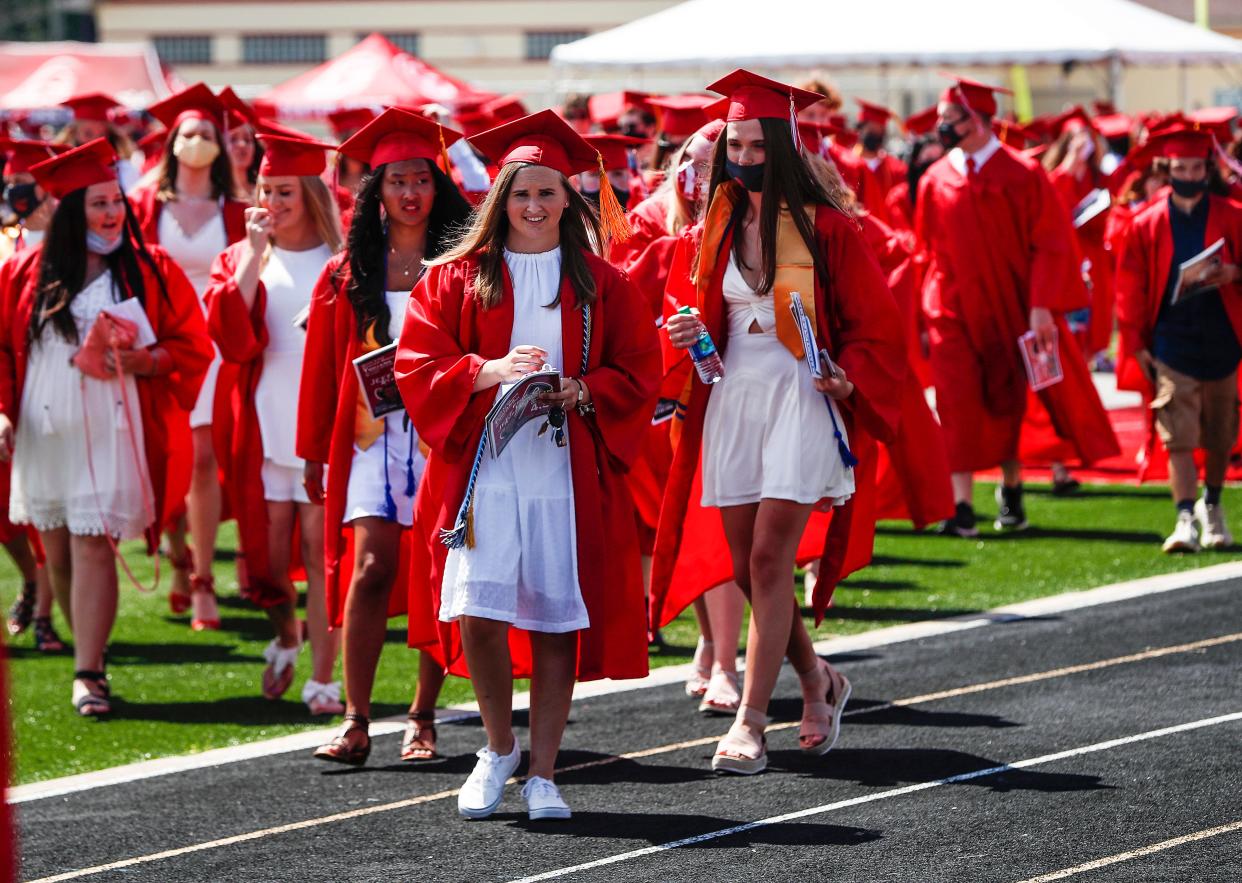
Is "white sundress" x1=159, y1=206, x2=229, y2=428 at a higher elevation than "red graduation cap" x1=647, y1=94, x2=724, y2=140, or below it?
below

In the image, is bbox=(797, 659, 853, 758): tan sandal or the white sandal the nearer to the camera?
bbox=(797, 659, 853, 758): tan sandal

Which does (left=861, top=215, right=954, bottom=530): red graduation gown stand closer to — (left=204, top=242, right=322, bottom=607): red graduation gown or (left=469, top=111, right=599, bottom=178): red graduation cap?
(left=469, top=111, right=599, bottom=178): red graduation cap

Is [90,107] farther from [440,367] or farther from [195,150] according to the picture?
[440,367]

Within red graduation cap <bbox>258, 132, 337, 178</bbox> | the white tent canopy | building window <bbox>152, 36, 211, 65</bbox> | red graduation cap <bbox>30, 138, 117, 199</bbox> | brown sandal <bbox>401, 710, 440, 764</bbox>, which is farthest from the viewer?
building window <bbox>152, 36, 211, 65</bbox>

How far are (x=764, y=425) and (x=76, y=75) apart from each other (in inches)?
755

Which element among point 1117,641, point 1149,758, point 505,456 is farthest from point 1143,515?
point 505,456

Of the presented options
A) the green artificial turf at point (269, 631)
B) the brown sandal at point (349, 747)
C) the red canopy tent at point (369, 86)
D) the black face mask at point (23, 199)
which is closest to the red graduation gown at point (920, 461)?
the green artificial turf at point (269, 631)

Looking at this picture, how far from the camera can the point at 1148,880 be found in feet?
16.4

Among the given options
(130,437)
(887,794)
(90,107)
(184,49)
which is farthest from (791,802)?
(184,49)

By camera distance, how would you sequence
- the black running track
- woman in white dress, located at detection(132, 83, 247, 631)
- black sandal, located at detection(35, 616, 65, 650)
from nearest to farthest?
the black running track
black sandal, located at detection(35, 616, 65, 650)
woman in white dress, located at detection(132, 83, 247, 631)

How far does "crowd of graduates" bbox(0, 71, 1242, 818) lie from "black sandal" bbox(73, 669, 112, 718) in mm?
16

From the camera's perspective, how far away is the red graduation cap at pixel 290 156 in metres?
7.29

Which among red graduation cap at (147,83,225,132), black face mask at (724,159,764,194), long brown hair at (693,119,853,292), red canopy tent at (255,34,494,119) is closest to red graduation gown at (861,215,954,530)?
long brown hair at (693,119,853,292)

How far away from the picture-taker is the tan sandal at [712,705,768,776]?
245 inches
